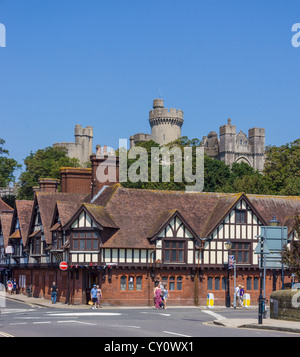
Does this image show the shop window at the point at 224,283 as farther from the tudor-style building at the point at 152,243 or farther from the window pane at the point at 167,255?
the window pane at the point at 167,255

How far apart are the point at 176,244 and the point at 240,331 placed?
22.5 metres

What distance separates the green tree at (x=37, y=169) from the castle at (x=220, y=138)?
117 feet

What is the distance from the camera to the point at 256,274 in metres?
48.7

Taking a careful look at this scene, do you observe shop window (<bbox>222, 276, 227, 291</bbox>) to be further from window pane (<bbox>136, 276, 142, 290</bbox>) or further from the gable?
the gable

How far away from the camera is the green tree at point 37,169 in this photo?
332 ft

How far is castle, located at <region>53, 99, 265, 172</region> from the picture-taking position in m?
158

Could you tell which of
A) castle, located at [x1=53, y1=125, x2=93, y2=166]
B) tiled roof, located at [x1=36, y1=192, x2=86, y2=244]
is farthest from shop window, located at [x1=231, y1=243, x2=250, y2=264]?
castle, located at [x1=53, y1=125, x2=93, y2=166]

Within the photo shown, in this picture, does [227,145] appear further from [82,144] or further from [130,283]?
[130,283]

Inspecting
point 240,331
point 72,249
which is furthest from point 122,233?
point 240,331

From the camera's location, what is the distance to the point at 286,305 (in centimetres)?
2722

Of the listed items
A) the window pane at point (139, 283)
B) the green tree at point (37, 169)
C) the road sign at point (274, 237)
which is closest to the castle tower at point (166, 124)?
the green tree at point (37, 169)

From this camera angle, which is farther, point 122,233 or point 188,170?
point 188,170

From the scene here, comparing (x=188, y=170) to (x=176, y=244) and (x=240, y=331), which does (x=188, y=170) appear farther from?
(x=240, y=331)

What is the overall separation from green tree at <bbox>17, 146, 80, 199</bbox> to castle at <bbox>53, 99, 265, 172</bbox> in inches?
1404
